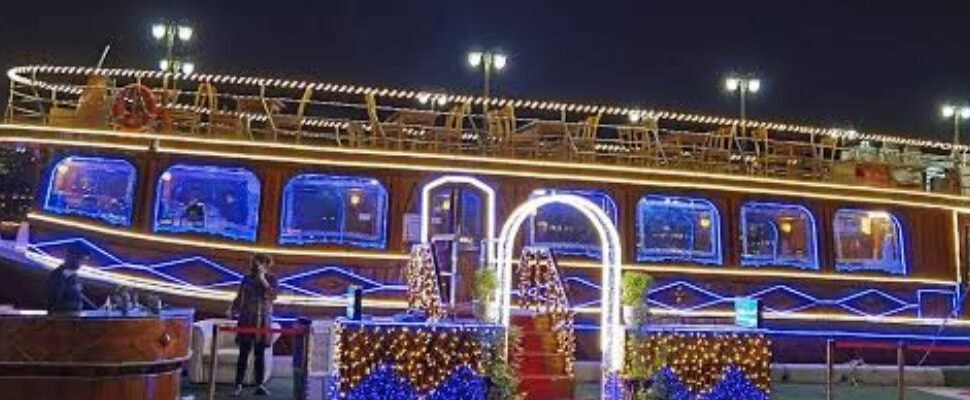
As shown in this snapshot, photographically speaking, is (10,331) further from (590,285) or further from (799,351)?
(799,351)

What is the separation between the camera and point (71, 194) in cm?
1380

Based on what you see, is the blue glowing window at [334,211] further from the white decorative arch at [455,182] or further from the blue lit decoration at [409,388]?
the blue lit decoration at [409,388]

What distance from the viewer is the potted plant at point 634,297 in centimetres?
1110

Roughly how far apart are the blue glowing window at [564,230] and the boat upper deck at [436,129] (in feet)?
3.70

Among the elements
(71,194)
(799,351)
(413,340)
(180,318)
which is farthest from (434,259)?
(799,351)

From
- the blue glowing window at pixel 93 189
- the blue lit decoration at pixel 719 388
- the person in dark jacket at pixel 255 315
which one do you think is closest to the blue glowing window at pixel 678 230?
the blue lit decoration at pixel 719 388

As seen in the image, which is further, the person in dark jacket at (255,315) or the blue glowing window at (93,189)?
the blue glowing window at (93,189)

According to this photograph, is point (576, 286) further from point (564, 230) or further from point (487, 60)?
point (487, 60)

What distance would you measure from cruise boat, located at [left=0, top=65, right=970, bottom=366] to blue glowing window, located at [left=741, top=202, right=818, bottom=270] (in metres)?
0.04

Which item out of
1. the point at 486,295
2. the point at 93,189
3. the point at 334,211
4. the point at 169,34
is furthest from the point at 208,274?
Result: the point at 169,34

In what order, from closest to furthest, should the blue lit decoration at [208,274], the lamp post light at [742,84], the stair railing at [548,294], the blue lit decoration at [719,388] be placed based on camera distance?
the blue lit decoration at [719,388], the stair railing at [548,294], the blue lit decoration at [208,274], the lamp post light at [742,84]

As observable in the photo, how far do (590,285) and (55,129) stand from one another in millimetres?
8135

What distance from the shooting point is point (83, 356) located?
874 cm

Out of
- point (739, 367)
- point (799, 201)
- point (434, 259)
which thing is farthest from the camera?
point (799, 201)
